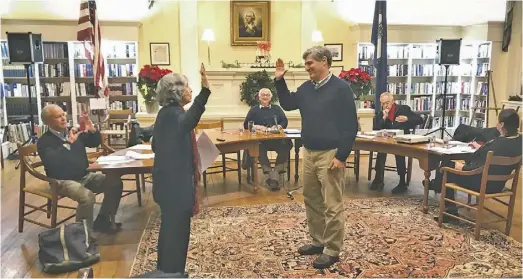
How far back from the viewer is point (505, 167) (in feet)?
12.2

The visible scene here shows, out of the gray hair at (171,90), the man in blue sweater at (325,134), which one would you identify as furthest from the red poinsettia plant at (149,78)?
the gray hair at (171,90)

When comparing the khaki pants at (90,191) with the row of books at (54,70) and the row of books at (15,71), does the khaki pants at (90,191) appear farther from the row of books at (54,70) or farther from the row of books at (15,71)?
the row of books at (15,71)

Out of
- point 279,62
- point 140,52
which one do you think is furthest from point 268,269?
point 140,52

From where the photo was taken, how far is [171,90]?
2.49m

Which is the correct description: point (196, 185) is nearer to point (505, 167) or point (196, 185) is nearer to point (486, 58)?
point (505, 167)

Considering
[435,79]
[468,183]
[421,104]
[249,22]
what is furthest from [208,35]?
[468,183]

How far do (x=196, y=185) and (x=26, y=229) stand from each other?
7.48 feet

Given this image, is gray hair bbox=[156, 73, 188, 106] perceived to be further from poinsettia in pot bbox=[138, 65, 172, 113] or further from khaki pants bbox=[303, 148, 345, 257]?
poinsettia in pot bbox=[138, 65, 172, 113]

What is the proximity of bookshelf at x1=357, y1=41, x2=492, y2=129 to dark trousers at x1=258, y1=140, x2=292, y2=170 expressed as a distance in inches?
146

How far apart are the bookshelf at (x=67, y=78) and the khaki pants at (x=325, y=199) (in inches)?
224

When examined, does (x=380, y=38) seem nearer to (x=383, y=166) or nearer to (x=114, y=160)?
(x=383, y=166)

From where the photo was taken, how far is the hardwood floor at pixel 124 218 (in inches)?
129

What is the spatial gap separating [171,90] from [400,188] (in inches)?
143

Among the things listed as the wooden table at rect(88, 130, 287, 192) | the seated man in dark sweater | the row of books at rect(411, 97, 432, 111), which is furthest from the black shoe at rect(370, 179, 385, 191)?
the row of books at rect(411, 97, 432, 111)
